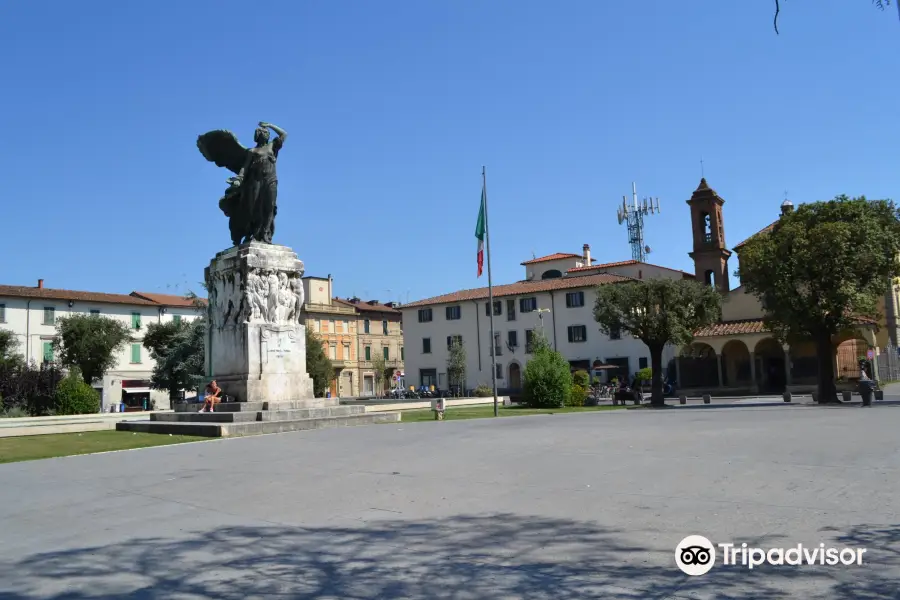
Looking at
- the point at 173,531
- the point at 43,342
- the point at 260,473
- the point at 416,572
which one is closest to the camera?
the point at 416,572

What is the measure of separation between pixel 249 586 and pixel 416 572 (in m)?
1.11

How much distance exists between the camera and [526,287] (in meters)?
66.2

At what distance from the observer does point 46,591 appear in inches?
194

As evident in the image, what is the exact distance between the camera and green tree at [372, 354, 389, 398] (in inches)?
3034

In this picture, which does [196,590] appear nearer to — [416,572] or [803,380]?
Answer: [416,572]

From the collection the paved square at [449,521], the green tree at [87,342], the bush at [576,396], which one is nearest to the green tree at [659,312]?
the bush at [576,396]

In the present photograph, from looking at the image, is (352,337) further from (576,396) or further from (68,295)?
(576,396)

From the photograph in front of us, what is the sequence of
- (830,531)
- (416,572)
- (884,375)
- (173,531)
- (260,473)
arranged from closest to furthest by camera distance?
1. (416,572)
2. (830,531)
3. (173,531)
4. (260,473)
5. (884,375)

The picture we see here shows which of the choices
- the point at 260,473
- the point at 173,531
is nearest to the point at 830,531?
the point at 173,531

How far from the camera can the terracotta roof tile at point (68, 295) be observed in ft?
188

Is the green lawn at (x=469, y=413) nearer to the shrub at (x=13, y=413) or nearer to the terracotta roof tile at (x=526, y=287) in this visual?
the shrub at (x=13, y=413)

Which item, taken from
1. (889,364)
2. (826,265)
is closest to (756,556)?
(826,265)

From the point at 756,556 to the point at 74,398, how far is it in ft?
99.7

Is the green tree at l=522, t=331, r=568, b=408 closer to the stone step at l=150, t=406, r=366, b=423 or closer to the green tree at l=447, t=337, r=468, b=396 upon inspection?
the stone step at l=150, t=406, r=366, b=423
